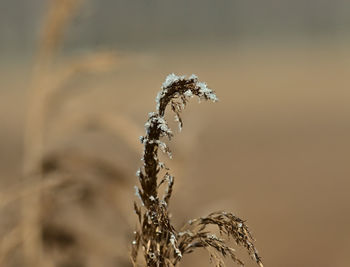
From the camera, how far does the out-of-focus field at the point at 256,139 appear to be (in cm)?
350

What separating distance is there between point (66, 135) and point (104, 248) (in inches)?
19.6

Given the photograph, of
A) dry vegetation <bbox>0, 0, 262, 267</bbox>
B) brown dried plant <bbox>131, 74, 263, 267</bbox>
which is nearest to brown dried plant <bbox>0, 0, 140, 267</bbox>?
dry vegetation <bbox>0, 0, 262, 267</bbox>

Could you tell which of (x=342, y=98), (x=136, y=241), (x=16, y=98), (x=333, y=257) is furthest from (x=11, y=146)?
(x=136, y=241)

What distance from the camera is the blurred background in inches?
→ 109

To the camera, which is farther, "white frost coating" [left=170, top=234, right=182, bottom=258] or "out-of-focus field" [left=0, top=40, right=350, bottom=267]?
"out-of-focus field" [left=0, top=40, right=350, bottom=267]

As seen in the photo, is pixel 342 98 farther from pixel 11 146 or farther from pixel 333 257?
pixel 333 257

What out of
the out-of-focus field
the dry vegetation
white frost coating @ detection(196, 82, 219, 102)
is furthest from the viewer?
the out-of-focus field

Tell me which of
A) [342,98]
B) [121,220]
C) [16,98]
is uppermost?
[16,98]

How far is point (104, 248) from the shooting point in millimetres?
2936

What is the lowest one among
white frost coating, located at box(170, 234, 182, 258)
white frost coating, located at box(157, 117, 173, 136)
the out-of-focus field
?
white frost coating, located at box(170, 234, 182, 258)

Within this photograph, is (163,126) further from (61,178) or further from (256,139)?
(256,139)

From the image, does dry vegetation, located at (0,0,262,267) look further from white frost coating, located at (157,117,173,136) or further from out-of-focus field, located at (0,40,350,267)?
white frost coating, located at (157,117,173,136)

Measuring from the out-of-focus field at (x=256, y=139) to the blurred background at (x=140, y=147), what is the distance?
0.07 ft

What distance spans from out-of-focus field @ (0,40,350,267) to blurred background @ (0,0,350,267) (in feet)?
0.07
